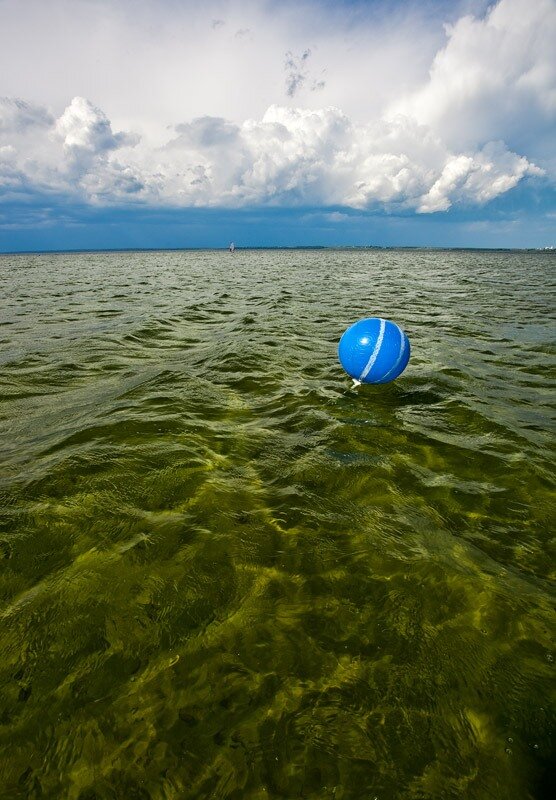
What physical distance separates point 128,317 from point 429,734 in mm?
15147

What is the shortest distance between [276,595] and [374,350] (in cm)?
434

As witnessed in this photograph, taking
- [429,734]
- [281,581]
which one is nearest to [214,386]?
[281,581]

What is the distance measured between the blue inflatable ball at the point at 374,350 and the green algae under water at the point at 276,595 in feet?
2.12

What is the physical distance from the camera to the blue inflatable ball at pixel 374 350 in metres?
6.41

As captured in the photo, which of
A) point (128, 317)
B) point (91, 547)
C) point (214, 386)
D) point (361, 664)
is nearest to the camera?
point (361, 664)

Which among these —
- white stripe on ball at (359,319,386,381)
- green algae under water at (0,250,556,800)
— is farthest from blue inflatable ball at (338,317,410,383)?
green algae under water at (0,250,556,800)

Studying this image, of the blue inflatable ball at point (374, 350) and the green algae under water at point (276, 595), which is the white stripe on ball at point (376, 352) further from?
the green algae under water at point (276, 595)

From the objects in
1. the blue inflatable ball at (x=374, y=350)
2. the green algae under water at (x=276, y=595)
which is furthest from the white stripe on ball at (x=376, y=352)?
the green algae under water at (x=276, y=595)

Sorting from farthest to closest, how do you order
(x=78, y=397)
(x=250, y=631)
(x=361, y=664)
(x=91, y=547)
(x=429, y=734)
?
(x=78, y=397)
(x=91, y=547)
(x=250, y=631)
(x=361, y=664)
(x=429, y=734)

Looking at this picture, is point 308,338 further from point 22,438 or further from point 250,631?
point 250,631

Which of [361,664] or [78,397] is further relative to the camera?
[78,397]

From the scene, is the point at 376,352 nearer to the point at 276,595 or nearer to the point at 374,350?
the point at 374,350

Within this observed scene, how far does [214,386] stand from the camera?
7.73 metres

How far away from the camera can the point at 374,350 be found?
6387 mm
